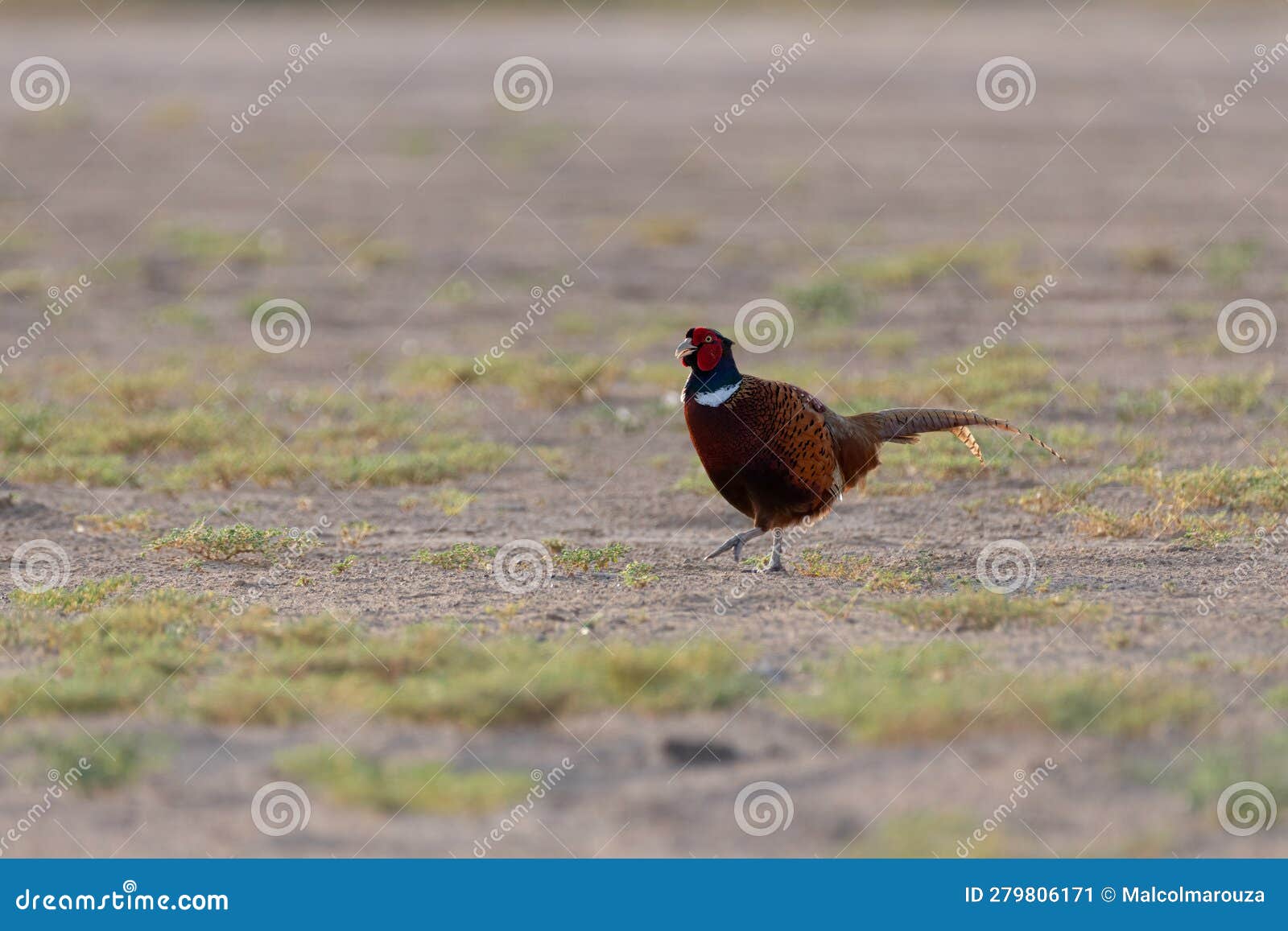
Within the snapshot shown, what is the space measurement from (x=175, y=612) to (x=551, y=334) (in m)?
7.82

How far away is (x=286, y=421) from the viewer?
11.5m

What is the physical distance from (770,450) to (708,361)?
49 centimetres

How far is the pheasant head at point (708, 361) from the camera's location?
7199mm

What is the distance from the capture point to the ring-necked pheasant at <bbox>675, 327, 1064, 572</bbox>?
7.23 meters

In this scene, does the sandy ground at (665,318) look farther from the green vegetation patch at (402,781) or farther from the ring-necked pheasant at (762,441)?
the ring-necked pheasant at (762,441)

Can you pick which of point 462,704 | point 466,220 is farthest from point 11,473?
point 466,220

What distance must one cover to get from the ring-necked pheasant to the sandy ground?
1.26 feet

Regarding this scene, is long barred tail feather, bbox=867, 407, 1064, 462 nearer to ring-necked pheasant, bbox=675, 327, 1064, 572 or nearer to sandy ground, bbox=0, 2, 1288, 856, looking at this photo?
ring-necked pheasant, bbox=675, 327, 1064, 572

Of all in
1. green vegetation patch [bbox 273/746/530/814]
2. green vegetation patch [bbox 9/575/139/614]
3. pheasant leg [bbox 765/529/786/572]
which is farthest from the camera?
pheasant leg [bbox 765/529/786/572]

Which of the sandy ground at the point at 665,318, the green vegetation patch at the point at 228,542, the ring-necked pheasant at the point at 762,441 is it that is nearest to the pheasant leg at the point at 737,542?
the ring-necked pheasant at the point at 762,441

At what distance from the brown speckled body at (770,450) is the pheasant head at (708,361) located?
71 millimetres

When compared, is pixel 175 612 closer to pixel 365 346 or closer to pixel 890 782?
pixel 890 782

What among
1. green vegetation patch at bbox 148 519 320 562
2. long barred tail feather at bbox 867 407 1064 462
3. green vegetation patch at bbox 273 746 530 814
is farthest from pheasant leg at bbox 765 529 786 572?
green vegetation patch at bbox 273 746 530 814

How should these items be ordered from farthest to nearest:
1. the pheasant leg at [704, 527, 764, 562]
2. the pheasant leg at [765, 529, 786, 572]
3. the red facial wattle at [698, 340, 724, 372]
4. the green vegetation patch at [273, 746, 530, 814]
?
the pheasant leg at [765, 529, 786, 572], the pheasant leg at [704, 527, 764, 562], the red facial wattle at [698, 340, 724, 372], the green vegetation patch at [273, 746, 530, 814]
